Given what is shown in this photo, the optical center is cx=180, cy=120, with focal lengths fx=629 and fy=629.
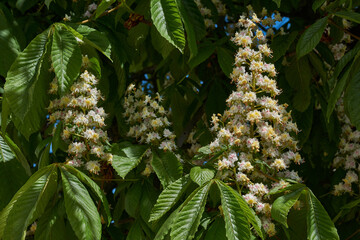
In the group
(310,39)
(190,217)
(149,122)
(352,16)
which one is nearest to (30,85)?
(149,122)

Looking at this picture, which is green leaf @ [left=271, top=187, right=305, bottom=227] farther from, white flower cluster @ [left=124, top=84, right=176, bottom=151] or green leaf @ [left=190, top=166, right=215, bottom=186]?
white flower cluster @ [left=124, top=84, right=176, bottom=151]

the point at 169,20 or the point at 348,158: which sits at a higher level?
the point at 169,20

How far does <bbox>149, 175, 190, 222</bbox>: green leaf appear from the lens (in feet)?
5.98

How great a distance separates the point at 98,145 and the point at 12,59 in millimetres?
588

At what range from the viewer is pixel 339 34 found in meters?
2.71

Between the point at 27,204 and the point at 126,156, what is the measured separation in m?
0.36

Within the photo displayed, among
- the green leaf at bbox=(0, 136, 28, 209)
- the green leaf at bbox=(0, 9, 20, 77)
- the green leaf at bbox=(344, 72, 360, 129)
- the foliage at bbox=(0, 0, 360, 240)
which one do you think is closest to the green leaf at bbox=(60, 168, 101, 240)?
the foliage at bbox=(0, 0, 360, 240)

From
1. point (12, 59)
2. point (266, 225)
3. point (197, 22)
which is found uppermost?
point (197, 22)

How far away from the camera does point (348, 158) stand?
2342mm

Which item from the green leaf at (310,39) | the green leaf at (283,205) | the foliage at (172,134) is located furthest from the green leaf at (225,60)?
the green leaf at (283,205)

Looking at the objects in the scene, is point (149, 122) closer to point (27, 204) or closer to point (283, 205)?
point (27, 204)

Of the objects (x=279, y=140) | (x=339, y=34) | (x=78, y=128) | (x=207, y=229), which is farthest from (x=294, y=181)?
(x=339, y=34)

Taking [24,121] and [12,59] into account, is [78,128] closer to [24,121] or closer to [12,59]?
[24,121]

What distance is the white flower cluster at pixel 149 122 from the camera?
6.95 feet
